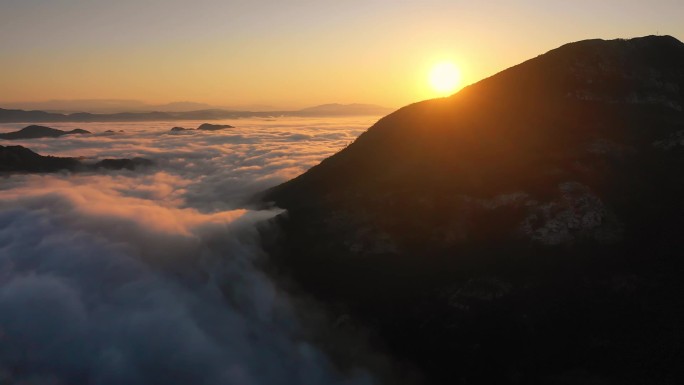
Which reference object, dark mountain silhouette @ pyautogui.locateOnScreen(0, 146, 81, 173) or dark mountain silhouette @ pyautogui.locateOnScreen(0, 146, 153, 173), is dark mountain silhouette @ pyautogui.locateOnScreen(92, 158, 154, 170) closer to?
dark mountain silhouette @ pyautogui.locateOnScreen(0, 146, 153, 173)

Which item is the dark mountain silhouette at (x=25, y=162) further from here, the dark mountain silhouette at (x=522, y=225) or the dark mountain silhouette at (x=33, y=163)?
the dark mountain silhouette at (x=522, y=225)

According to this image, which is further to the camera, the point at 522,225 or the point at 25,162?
the point at 25,162

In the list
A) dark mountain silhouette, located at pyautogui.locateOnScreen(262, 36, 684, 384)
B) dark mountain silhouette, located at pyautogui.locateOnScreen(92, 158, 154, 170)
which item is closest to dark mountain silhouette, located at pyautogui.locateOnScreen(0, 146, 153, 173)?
dark mountain silhouette, located at pyautogui.locateOnScreen(92, 158, 154, 170)

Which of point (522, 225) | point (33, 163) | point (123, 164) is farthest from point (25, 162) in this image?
point (522, 225)

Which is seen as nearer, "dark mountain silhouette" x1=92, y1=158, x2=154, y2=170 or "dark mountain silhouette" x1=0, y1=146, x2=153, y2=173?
"dark mountain silhouette" x1=0, y1=146, x2=153, y2=173

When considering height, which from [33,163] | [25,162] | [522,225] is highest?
[522,225]

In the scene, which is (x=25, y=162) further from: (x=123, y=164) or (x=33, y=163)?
(x=123, y=164)

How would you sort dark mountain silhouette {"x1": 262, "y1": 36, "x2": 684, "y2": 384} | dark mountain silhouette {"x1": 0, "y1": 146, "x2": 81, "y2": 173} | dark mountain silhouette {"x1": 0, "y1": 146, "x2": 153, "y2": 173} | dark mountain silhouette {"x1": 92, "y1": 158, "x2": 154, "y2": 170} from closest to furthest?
dark mountain silhouette {"x1": 262, "y1": 36, "x2": 684, "y2": 384} → dark mountain silhouette {"x1": 0, "y1": 146, "x2": 81, "y2": 173} → dark mountain silhouette {"x1": 0, "y1": 146, "x2": 153, "y2": 173} → dark mountain silhouette {"x1": 92, "y1": 158, "x2": 154, "y2": 170}

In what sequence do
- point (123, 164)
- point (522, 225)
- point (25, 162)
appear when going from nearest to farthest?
1. point (522, 225)
2. point (25, 162)
3. point (123, 164)

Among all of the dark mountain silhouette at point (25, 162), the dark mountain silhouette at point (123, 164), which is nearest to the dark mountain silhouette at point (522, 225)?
the dark mountain silhouette at point (25, 162)

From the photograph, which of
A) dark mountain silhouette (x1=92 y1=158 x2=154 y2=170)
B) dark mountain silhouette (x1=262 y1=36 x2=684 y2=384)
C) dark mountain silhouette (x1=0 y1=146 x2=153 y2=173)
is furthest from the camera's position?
dark mountain silhouette (x1=92 y1=158 x2=154 y2=170)
